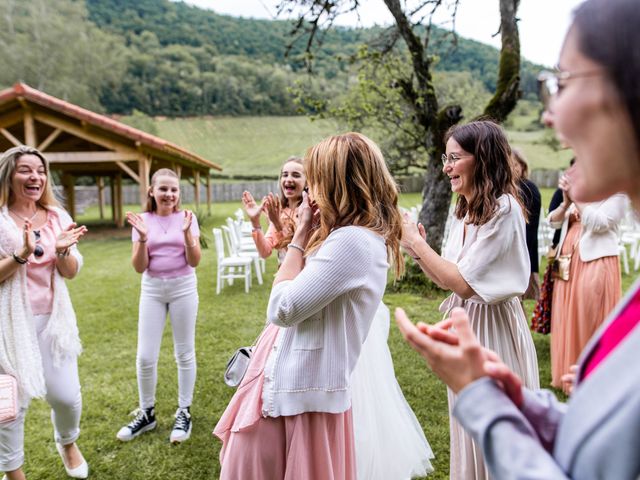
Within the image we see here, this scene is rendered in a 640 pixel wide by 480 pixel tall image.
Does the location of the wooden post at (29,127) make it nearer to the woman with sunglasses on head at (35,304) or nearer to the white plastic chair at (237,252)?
the white plastic chair at (237,252)

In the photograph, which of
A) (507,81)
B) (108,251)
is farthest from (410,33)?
(108,251)

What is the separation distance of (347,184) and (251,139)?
169ft

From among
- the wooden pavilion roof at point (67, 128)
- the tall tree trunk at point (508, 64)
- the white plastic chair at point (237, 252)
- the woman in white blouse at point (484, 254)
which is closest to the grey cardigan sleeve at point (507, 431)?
the woman in white blouse at point (484, 254)

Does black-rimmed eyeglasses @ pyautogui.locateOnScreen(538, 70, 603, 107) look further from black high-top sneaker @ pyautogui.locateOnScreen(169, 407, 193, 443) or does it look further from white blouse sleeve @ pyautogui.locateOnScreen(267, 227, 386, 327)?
black high-top sneaker @ pyautogui.locateOnScreen(169, 407, 193, 443)

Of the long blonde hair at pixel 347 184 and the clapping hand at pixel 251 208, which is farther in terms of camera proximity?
the clapping hand at pixel 251 208

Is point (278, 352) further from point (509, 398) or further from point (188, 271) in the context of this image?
point (188, 271)

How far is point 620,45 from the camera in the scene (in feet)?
2.05

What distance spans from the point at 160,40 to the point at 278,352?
74753 mm

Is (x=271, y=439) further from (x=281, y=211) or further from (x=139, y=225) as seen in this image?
(x=139, y=225)

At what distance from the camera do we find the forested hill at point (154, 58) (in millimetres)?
32125

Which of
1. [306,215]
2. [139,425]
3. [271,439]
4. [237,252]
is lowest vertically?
[237,252]

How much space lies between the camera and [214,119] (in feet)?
186

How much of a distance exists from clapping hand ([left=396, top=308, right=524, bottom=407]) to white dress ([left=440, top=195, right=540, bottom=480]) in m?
1.21

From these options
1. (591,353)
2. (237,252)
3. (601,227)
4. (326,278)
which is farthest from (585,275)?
(237,252)
